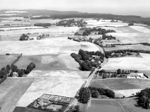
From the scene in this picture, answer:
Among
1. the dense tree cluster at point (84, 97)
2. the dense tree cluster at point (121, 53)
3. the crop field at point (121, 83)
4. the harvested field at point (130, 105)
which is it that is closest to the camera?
the harvested field at point (130, 105)

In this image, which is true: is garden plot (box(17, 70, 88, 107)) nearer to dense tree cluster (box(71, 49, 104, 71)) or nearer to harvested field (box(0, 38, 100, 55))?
dense tree cluster (box(71, 49, 104, 71))

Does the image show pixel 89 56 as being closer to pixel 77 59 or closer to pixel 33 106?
pixel 77 59

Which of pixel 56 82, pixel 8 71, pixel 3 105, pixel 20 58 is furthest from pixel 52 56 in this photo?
pixel 3 105

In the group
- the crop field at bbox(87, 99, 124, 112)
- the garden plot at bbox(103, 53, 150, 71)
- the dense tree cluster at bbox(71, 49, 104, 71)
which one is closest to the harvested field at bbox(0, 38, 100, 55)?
the dense tree cluster at bbox(71, 49, 104, 71)

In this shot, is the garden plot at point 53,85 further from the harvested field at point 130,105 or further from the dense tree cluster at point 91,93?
the harvested field at point 130,105

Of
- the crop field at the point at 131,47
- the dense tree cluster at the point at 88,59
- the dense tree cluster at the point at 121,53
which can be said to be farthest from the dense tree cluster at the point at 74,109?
the crop field at the point at 131,47

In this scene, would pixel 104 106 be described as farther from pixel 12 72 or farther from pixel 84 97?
pixel 12 72

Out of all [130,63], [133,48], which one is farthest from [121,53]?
[130,63]
